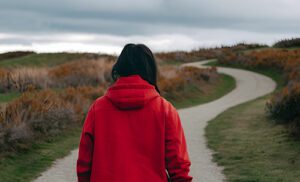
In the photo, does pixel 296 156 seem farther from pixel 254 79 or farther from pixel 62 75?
pixel 254 79

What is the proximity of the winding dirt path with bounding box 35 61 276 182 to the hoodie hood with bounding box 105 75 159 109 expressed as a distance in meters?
6.36

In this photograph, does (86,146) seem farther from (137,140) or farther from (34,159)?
(34,159)

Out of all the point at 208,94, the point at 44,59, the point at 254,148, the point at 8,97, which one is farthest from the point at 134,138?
the point at 44,59

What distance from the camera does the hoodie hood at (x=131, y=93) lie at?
363 cm

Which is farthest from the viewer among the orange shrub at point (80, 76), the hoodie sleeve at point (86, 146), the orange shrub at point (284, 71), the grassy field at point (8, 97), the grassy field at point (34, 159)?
the orange shrub at point (80, 76)

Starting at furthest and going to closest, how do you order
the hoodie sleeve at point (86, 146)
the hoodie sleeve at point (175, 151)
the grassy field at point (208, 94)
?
the grassy field at point (208, 94)
the hoodie sleeve at point (86, 146)
the hoodie sleeve at point (175, 151)

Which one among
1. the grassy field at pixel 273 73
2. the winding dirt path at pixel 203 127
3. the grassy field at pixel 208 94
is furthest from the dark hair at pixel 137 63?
the grassy field at pixel 273 73

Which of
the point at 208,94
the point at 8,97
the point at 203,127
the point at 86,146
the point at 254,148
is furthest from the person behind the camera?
the point at 208,94

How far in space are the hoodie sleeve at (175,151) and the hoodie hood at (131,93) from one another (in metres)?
0.19

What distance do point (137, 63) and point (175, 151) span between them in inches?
25.8

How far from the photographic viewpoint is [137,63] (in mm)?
3762

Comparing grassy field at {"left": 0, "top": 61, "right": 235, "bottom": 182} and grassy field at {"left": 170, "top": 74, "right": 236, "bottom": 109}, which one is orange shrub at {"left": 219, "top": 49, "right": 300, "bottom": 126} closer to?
grassy field at {"left": 170, "top": 74, "right": 236, "bottom": 109}

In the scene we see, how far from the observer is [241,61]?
159 feet

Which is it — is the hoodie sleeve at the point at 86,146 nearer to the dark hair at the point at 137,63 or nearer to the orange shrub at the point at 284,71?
the dark hair at the point at 137,63
